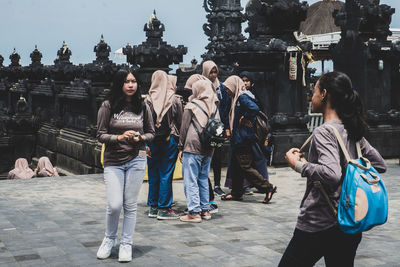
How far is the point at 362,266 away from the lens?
233 inches

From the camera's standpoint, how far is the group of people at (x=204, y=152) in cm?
375

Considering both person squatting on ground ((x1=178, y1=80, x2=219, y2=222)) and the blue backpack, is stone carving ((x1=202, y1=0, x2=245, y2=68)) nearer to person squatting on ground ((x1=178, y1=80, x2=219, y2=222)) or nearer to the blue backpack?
person squatting on ground ((x1=178, y1=80, x2=219, y2=222))

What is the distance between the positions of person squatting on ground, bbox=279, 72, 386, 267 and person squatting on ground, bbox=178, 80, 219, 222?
404cm

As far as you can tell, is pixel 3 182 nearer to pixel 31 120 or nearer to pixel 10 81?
pixel 31 120

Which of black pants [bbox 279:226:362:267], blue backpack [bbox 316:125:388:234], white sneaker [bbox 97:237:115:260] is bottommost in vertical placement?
white sneaker [bbox 97:237:115:260]

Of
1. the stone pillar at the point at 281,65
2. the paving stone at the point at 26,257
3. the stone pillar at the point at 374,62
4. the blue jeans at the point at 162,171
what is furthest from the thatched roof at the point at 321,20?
the paving stone at the point at 26,257

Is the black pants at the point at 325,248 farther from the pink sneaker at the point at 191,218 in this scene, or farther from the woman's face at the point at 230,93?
the woman's face at the point at 230,93

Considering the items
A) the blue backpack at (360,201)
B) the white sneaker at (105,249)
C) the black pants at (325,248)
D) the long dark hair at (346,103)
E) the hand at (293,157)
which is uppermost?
the long dark hair at (346,103)

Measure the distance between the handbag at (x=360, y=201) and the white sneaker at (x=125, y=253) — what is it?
2.84 meters

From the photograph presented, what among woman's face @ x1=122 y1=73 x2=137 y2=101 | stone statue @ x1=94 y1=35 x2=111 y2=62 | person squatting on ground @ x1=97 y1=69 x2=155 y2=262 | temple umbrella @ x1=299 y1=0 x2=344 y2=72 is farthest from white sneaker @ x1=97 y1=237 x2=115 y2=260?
temple umbrella @ x1=299 y1=0 x2=344 y2=72

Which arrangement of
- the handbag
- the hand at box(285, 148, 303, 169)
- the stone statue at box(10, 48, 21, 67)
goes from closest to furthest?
the handbag → the hand at box(285, 148, 303, 169) → the stone statue at box(10, 48, 21, 67)

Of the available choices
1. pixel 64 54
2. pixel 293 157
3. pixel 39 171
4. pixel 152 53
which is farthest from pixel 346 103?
pixel 64 54

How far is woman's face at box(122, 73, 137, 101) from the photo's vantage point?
6.22 m

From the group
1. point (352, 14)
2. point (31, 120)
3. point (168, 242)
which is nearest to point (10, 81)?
point (31, 120)
